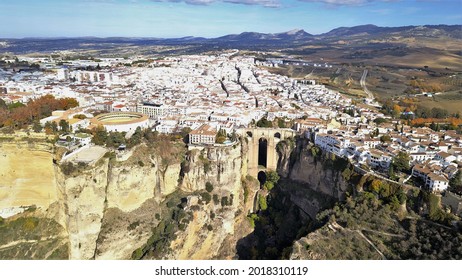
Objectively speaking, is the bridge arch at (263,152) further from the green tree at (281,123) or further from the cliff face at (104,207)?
the cliff face at (104,207)

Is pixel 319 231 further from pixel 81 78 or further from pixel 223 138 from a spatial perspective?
pixel 81 78

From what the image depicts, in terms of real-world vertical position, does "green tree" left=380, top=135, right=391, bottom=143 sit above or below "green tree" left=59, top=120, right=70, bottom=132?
below

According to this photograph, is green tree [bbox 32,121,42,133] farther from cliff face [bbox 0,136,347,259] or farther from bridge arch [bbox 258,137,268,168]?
bridge arch [bbox 258,137,268,168]

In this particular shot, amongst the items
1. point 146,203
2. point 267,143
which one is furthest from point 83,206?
point 267,143

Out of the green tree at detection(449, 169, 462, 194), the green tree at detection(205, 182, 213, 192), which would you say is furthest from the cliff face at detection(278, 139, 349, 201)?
the green tree at detection(205, 182, 213, 192)

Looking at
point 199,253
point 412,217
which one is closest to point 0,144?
point 199,253

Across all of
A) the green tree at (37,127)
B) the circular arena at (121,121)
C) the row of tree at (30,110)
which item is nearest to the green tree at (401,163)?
the circular arena at (121,121)
